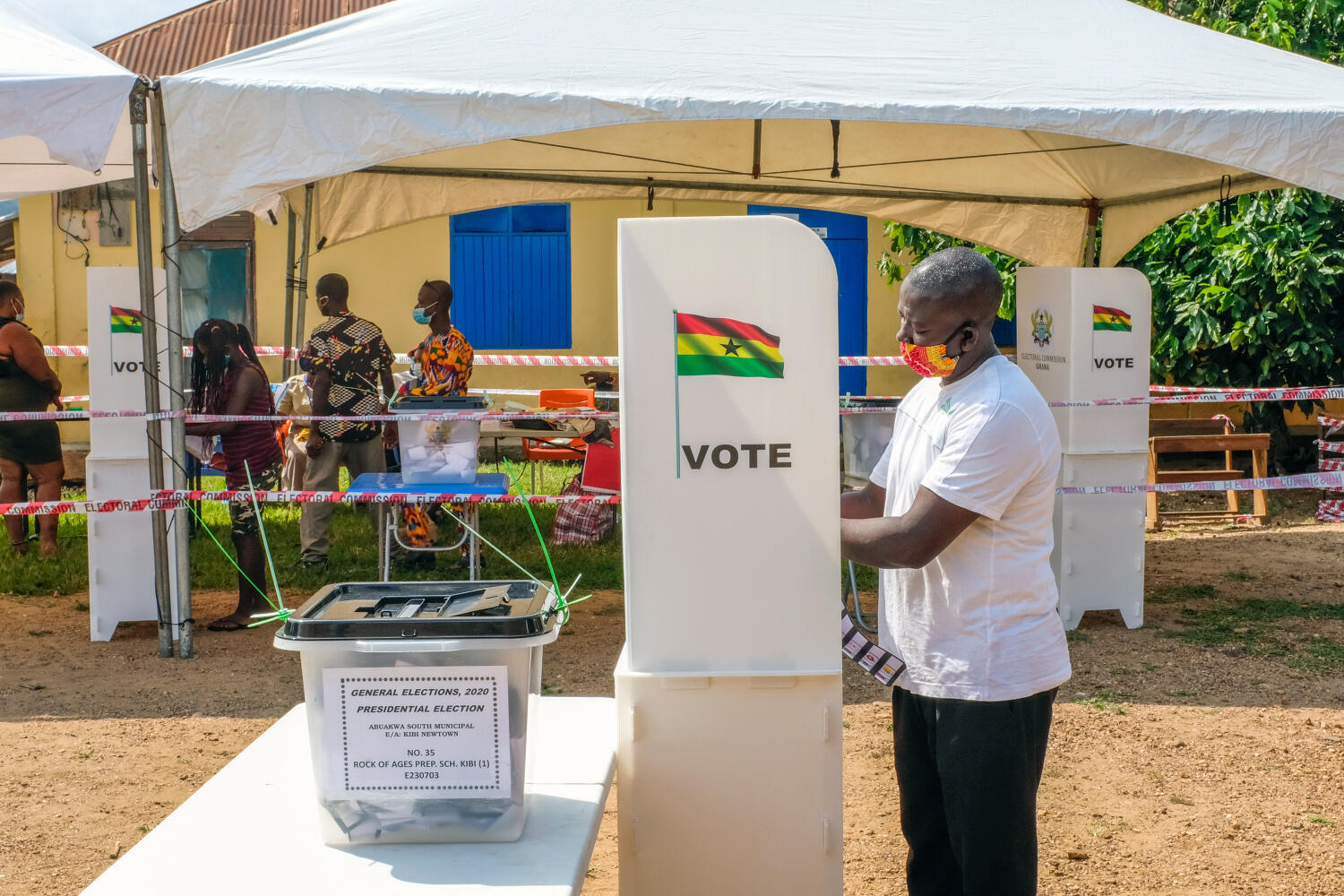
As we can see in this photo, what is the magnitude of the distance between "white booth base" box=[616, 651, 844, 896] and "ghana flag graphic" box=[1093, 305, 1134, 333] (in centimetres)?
478

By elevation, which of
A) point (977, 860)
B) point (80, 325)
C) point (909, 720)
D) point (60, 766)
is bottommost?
point (60, 766)

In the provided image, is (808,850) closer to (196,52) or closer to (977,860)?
(977,860)

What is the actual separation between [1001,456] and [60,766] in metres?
3.85

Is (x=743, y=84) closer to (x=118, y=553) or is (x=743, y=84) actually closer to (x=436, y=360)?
(x=436, y=360)

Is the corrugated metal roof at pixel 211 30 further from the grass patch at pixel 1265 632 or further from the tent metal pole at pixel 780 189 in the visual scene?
the grass patch at pixel 1265 632

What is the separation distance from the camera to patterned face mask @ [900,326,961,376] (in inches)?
97.6

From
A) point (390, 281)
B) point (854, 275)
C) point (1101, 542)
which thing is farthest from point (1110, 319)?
point (390, 281)

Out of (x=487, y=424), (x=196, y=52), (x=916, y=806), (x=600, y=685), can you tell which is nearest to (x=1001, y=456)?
(x=916, y=806)

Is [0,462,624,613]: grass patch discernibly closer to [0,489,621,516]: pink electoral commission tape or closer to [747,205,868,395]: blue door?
[0,489,621,516]: pink electoral commission tape

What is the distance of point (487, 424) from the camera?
948 cm

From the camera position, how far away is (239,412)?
21.0 feet

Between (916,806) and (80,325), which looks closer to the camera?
(916,806)

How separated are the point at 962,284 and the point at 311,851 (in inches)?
62.3

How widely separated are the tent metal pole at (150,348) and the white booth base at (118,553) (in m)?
0.27
